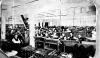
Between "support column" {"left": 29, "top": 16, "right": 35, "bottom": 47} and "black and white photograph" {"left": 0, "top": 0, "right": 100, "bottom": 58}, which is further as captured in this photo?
"support column" {"left": 29, "top": 16, "right": 35, "bottom": 47}

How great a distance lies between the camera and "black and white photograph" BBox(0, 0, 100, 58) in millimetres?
1550

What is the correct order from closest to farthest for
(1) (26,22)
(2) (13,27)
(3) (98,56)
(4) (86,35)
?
A: (4) (86,35), (3) (98,56), (1) (26,22), (2) (13,27)

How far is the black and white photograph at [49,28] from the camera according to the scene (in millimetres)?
1550

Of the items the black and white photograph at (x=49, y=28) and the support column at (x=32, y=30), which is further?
the support column at (x=32, y=30)

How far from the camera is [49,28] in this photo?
5.73ft

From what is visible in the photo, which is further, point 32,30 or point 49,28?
point 32,30

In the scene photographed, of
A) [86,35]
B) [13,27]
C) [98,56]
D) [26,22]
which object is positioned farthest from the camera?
[13,27]

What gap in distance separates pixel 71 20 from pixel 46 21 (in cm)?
44

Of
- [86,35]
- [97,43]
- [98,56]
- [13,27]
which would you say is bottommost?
[98,56]

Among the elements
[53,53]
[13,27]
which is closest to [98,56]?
[53,53]

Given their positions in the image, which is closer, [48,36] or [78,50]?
[78,50]

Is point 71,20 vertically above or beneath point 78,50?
above

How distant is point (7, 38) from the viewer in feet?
6.98

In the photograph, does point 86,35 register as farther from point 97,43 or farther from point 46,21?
point 46,21
